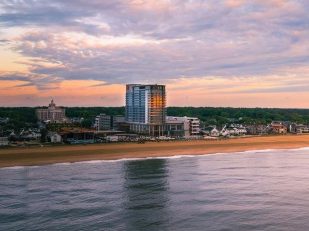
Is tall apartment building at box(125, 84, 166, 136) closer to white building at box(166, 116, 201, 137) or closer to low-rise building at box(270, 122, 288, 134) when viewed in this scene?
white building at box(166, 116, 201, 137)

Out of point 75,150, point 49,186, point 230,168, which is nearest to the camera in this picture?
point 49,186

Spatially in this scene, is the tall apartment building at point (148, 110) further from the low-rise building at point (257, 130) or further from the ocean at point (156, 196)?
the ocean at point (156, 196)

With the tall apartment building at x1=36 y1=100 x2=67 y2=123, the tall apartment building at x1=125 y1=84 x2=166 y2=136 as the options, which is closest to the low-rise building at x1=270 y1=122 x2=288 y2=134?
the tall apartment building at x1=125 y1=84 x2=166 y2=136

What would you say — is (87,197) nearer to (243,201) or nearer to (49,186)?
(49,186)

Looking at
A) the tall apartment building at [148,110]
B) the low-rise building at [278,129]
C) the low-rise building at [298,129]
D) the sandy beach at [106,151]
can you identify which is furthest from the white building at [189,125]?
the low-rise building at [298,129]

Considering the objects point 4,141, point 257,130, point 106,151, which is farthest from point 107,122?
point 106,151

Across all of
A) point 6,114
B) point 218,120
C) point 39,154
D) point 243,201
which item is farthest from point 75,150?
point 218,120
